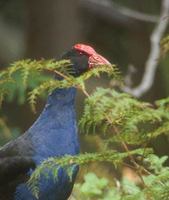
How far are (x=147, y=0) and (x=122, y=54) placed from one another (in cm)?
94

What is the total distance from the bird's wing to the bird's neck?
0.24 feet

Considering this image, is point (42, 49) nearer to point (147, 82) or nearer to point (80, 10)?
point (80, 10)

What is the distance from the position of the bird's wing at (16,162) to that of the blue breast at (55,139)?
4cm

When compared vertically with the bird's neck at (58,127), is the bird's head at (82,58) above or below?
above

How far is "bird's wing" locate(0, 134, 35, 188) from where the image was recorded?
5.59 metres

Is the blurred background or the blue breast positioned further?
the blurred background

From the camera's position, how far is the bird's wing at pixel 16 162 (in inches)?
220

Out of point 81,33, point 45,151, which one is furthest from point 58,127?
point 81,33

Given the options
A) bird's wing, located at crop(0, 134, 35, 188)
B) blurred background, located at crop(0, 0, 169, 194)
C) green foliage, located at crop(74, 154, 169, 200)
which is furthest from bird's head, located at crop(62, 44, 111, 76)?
blurred background, located at crop(0, 0, 169, 194)

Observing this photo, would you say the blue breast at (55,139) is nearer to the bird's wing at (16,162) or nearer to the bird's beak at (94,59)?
the bird's wing at (16,162)

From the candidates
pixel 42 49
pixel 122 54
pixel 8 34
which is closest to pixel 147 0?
pixel 122 54

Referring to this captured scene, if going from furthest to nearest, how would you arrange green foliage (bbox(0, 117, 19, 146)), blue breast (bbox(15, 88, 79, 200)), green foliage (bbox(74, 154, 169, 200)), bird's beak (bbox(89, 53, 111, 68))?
green foliage (bbox(0, 117, 19, 146)), bird's beak (bbox(89, 53, 111, 68)), blue breast (bbox(15, 88, 79, 200)), green foliage (bbox(74, 154, 169, 200))

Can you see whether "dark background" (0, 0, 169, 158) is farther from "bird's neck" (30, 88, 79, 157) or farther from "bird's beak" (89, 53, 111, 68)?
"bird's beak" (89, 53, 111, 68)

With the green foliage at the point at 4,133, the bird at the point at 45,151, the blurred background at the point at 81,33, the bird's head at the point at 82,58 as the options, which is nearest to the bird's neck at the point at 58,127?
the bird at the point at 45,151
